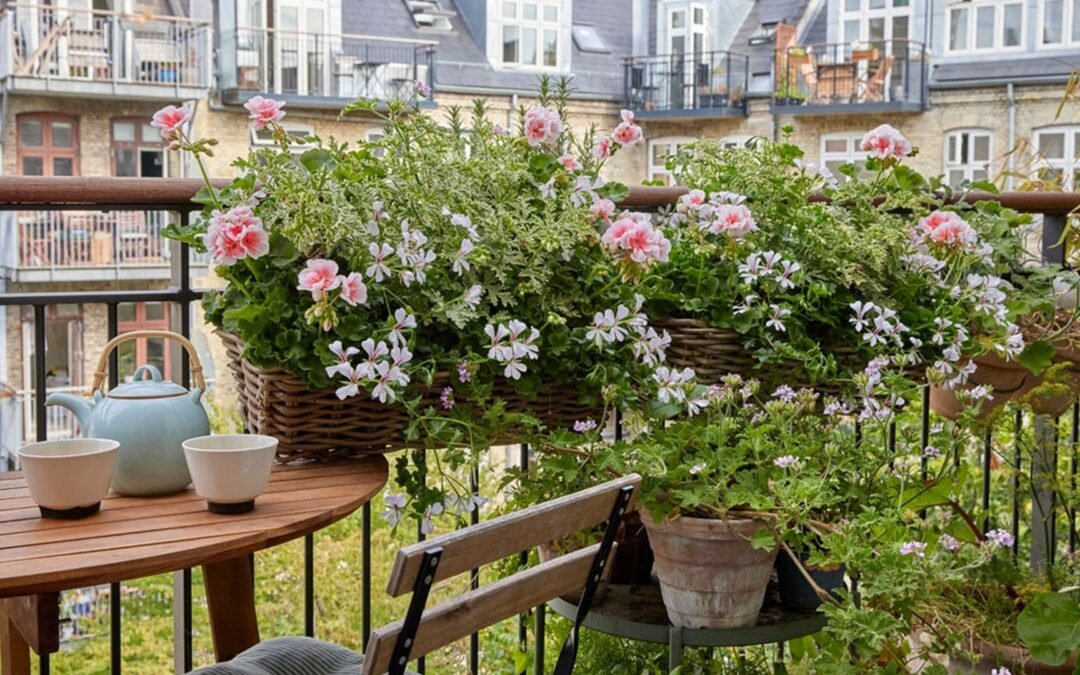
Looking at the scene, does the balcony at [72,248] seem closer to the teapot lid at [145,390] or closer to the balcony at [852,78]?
the balcony at [852,78]

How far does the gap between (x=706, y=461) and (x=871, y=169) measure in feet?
2.28

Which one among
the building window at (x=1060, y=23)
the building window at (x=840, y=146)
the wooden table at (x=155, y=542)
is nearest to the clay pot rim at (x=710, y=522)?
the wooden table at (x=155, y=542)

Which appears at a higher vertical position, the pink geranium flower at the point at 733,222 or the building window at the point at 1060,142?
the building window at the point at 1060,142

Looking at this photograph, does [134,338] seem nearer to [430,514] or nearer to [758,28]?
[430,514]

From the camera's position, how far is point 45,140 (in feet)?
39.5

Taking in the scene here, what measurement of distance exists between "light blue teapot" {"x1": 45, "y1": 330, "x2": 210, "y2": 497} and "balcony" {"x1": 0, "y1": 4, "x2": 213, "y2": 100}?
1091 cm

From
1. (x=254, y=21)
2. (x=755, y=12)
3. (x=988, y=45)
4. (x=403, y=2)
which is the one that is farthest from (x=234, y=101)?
(x=988, y=45)

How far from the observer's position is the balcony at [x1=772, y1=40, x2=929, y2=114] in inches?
544

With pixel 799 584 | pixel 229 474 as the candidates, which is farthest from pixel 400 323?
pixel 799 584

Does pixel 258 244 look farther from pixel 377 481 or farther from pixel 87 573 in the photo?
pixel 87 573

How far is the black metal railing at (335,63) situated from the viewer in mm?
13344

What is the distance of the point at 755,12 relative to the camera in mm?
15250

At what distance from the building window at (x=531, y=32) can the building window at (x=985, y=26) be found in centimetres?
A: 444

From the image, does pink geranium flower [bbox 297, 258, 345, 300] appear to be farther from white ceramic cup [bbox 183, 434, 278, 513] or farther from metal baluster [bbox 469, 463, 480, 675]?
metal baluster [bbox 469, 463, 480, 675]
